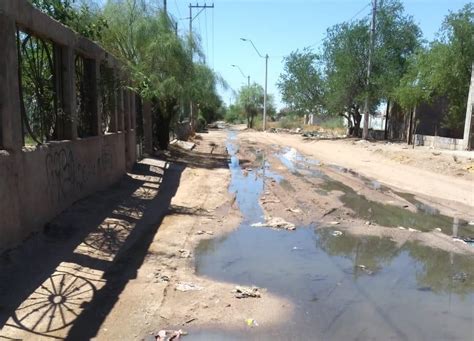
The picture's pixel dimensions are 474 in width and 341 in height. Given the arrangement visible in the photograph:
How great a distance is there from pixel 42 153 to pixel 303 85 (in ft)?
128

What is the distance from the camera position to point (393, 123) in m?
37.8

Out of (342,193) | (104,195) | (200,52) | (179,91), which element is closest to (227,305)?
(104,195)

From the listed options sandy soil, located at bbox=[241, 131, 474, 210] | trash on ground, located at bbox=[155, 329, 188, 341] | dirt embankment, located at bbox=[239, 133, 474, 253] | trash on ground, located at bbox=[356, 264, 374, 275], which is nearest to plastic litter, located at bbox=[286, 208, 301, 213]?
dirt embankment, located at bbox=[239, 133, 474, 253]

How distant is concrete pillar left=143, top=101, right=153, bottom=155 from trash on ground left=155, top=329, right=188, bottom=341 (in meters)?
16.7

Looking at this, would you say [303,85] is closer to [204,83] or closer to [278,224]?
[204,83]

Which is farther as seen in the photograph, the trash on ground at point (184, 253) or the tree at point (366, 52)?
the tree at point (366, 52)

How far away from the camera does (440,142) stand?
26.6 metres

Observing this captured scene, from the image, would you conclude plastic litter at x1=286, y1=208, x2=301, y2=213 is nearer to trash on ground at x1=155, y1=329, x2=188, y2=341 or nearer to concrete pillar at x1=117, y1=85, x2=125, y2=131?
trash on ground at x1=155, y1=329, x2=188, y2=341

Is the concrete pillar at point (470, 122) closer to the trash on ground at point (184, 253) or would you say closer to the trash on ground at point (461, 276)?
the trash on ground at point (461, 276)

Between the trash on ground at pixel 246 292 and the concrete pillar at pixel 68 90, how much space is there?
5.42 m

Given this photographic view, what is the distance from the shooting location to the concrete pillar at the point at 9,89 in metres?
6.46

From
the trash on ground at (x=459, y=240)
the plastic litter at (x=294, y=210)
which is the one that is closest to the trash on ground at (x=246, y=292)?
the trash on ground at (x=459, y=240)

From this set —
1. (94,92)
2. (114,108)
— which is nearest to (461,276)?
(94,92)

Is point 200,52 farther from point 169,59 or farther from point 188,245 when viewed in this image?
point 188,245
